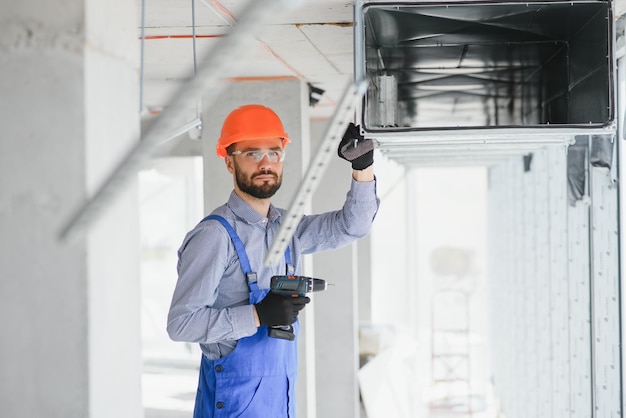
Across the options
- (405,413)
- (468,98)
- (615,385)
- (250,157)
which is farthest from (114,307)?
(405,413)

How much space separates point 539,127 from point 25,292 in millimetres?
1867

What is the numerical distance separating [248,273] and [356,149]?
1.98 ft

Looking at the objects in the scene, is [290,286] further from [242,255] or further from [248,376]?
[248,376]

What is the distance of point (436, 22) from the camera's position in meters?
3.12

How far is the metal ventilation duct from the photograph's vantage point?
2.71 meters

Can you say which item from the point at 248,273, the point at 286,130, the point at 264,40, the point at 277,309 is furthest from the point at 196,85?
the point at 286,130

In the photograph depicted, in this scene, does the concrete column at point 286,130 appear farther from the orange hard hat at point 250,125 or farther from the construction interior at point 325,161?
the orange hard hat at point 250,125

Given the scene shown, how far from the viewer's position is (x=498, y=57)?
13.5 ft

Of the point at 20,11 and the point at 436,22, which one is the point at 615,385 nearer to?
the point at 436,22

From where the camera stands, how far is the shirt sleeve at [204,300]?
2.50 metres

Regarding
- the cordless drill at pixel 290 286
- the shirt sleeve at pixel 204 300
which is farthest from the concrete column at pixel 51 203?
the cordless drill at pixel 290 286

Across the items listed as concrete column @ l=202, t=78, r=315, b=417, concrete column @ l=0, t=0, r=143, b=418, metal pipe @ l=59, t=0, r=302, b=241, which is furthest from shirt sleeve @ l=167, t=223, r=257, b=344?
concrete column @ l=202, t=78, r=315, b=417

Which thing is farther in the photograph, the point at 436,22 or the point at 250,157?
the point at 436,22

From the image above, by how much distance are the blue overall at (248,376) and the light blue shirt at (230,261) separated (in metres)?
0.04
